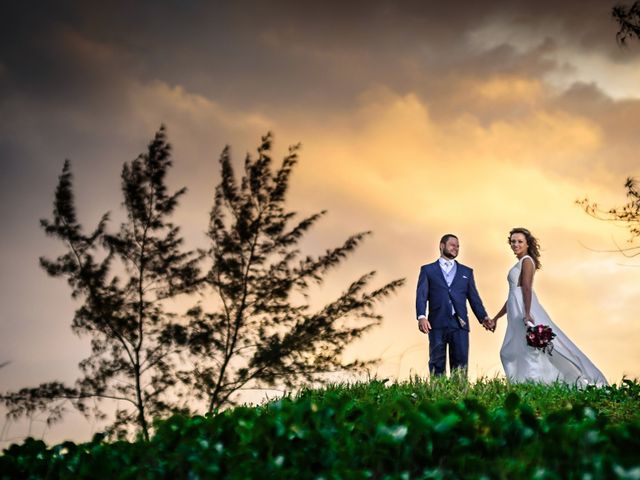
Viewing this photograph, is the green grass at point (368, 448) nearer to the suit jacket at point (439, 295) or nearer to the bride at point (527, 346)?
the suit jacket at point (439, 295)

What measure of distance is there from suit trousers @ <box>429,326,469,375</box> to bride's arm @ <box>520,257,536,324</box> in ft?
3.35

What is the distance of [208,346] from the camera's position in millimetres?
12047

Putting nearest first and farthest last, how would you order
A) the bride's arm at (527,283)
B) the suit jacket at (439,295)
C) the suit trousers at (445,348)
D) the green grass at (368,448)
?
the green grass at (368,448), the suit trousers at (445,348), the suit jacket at (439,295), the bride's arm at (527,283)

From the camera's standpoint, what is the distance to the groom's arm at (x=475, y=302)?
9812mm

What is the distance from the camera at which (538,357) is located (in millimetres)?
9625

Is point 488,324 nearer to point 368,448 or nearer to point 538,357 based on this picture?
point 538,357

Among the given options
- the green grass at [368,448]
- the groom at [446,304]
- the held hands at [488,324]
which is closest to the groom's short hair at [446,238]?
the groom at [446,304]

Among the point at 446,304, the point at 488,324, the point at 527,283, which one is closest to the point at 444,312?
the point at 446,304

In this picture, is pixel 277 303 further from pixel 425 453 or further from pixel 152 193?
pixel 425 453

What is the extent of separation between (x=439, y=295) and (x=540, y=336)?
149cm

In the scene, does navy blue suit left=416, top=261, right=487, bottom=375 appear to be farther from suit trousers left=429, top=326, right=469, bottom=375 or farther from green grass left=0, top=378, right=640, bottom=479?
green grass left=0, top=378, right=640, bottom=479

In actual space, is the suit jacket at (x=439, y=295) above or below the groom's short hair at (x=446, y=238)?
below

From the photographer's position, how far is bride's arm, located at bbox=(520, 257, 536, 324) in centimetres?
966

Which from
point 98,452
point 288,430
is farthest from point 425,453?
point 98,452
